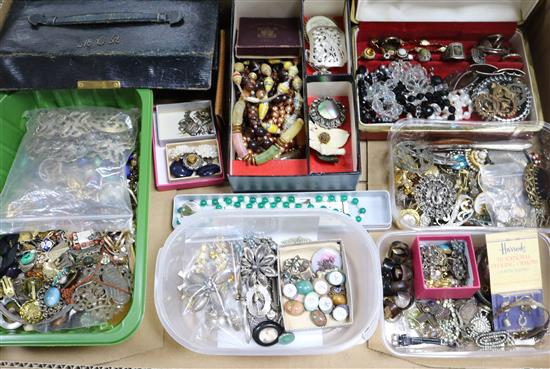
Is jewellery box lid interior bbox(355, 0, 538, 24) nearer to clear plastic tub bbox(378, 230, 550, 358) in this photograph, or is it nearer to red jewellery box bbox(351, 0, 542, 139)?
red jewellery box bbox(351, 0, 542, 139)

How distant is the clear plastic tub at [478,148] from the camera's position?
4.41 feet

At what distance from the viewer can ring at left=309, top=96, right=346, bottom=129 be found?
1440mm

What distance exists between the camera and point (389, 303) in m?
1.25

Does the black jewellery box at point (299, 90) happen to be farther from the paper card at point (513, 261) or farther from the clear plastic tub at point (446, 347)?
the paper card at point (513, 261)

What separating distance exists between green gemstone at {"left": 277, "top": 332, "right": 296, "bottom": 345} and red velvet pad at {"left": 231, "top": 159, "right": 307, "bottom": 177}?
0.44 meters

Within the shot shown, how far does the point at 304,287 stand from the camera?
125 cm

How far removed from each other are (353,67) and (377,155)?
28cm

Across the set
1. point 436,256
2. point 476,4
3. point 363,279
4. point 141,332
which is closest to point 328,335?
point 363,279

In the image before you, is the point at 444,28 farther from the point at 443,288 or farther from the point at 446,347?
the point at 446,347

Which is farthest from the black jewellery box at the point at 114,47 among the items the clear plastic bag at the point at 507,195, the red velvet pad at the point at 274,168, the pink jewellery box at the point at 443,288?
the clear plastic bag at the point at 507,195

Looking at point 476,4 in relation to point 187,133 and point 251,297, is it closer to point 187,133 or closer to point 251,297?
point 187,133

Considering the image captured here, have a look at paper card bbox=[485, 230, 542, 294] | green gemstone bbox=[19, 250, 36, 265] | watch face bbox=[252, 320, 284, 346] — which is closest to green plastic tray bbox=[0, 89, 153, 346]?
green gemstone bbox=[19, 250, 36, 265]

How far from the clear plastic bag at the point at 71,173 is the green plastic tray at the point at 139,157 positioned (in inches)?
1.3

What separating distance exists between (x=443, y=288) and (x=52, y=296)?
1024 millimetres
